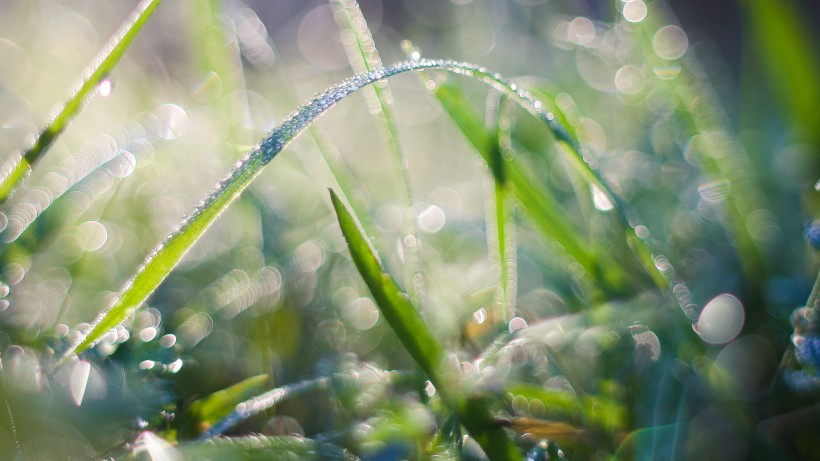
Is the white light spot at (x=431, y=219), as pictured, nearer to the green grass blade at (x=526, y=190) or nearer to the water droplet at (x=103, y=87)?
the green grass blade at (x=526, y=190)

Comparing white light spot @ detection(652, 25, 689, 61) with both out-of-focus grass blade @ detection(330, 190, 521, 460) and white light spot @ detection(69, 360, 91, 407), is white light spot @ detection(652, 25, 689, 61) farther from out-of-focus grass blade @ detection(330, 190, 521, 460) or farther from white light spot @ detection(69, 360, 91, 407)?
white light spot @ detection(69, 360, 91, 407)

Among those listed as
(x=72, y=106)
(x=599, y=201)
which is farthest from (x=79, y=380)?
(x=599, y=201)

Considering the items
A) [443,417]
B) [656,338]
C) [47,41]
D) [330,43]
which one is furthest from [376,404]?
[330,43]

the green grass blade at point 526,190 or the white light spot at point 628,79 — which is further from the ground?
the white light spot at point 628,79

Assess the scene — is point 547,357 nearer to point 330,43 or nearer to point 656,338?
point 656,338

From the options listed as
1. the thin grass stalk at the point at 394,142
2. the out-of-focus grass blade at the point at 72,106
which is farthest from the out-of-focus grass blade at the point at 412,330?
the out-of-focus grass blade at the point at 72,106


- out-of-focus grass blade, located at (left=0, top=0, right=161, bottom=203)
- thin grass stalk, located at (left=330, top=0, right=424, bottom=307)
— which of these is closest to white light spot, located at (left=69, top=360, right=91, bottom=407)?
out-of-focus grass blade, located at (left=0, top=0, right=161, bottom=203)
